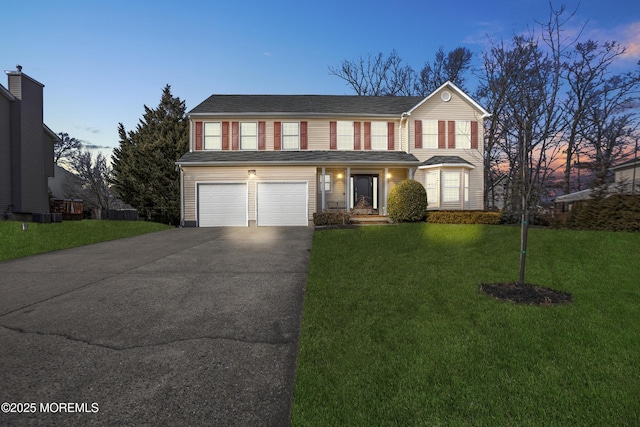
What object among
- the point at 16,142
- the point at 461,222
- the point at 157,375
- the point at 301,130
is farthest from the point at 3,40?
the point at 461,222

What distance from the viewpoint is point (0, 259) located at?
7738 millimetres

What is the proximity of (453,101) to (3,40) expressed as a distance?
2372cm

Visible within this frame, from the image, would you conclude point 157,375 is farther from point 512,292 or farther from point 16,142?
point 16,142

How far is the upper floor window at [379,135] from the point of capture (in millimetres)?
17562

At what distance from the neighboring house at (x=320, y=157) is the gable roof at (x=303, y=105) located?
63 mm

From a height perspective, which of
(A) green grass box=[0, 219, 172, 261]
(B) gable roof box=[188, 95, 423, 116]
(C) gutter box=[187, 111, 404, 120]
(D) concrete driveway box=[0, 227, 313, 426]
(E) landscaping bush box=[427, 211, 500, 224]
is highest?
(B) gable roof box=[188, 95, 423, 116]

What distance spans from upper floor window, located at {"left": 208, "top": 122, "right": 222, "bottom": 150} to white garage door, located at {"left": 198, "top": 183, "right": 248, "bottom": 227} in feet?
8.66

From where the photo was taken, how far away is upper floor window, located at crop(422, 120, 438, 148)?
17.2 meters

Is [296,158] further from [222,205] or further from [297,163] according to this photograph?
[222,205]

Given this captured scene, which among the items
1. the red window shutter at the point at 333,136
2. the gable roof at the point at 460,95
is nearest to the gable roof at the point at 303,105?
the red window shutter at the point at 333,136

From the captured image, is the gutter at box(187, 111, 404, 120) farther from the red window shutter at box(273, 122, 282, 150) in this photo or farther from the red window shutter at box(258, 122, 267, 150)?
the red window shutter at box(273, 122, 282, 150)

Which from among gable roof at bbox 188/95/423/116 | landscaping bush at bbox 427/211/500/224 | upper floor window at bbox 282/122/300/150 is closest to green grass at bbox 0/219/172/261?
gable roof at bbox 188/95/423/116

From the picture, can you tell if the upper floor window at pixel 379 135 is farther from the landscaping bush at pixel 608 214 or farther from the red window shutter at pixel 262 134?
Result: the landscaping bush at pixel 608 214

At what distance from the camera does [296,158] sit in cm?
1591
